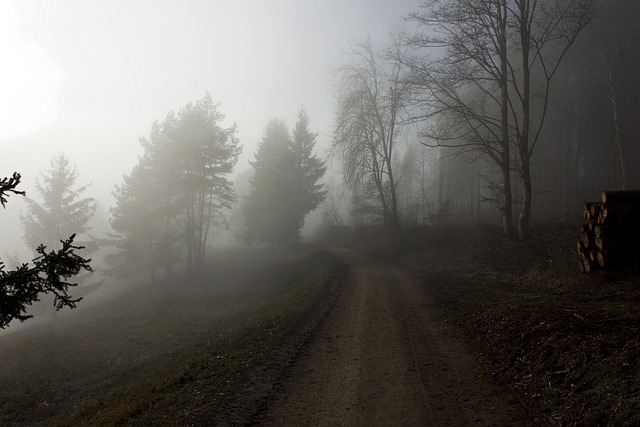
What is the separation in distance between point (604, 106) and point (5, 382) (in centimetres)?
3906

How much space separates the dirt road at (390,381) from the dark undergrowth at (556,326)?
1.73 ft

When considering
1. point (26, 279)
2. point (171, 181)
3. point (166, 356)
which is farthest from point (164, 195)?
point (26, 279)

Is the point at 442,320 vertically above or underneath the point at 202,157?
underneath

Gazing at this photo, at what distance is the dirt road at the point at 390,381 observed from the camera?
212 inches

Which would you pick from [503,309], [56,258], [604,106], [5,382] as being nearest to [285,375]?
[56,258]

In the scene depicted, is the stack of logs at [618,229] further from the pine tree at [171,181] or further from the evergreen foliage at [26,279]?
the pine tree at [171,181]

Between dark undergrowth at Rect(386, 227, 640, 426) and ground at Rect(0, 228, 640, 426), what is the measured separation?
0.10ft

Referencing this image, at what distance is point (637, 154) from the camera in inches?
1212

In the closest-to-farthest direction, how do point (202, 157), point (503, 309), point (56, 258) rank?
point (56, 258), point (503, 309), point (202, 157)

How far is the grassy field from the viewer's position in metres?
6.68

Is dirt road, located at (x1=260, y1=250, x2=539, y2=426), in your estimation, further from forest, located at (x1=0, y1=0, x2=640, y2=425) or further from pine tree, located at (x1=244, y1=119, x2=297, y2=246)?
pine tree, located at (x1=244, y1=119, x2=297, y2=246)

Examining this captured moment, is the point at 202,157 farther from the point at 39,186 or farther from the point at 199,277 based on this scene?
the point at 39,186

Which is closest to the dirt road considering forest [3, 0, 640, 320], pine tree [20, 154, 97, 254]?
forest [3, 0, 640, 320]

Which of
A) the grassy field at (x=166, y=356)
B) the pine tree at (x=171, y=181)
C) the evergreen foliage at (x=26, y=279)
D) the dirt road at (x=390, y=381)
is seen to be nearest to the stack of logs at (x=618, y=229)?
the dirt road at (x=390, y=381)
